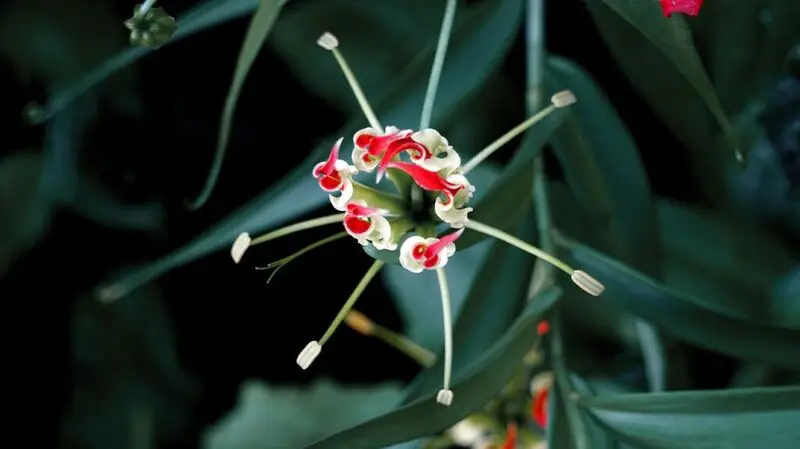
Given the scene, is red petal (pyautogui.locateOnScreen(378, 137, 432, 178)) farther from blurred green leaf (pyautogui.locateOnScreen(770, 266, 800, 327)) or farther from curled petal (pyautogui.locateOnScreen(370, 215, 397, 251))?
blurred green leaf (pyautogui.locateOnScreen(770, 266, 800, 327))

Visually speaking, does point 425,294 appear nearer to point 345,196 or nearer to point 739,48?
point 739,48

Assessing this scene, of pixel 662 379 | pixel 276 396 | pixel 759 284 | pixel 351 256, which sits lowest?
pixel 662 379

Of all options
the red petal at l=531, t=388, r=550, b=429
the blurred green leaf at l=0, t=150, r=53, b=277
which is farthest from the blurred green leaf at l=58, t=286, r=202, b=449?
the red petal at l=531, t=388, r=550, b=429

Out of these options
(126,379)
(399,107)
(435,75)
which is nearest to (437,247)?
(435,75)

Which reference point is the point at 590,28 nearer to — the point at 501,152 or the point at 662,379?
the point at 501,152

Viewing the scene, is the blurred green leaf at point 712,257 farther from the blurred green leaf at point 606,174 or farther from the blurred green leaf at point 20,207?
the blurred green leaf at point 20,207

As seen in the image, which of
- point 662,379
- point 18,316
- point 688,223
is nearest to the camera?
point 662,379

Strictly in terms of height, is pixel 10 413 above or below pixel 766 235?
above

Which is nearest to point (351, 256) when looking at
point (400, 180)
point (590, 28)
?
point (590, 28)
